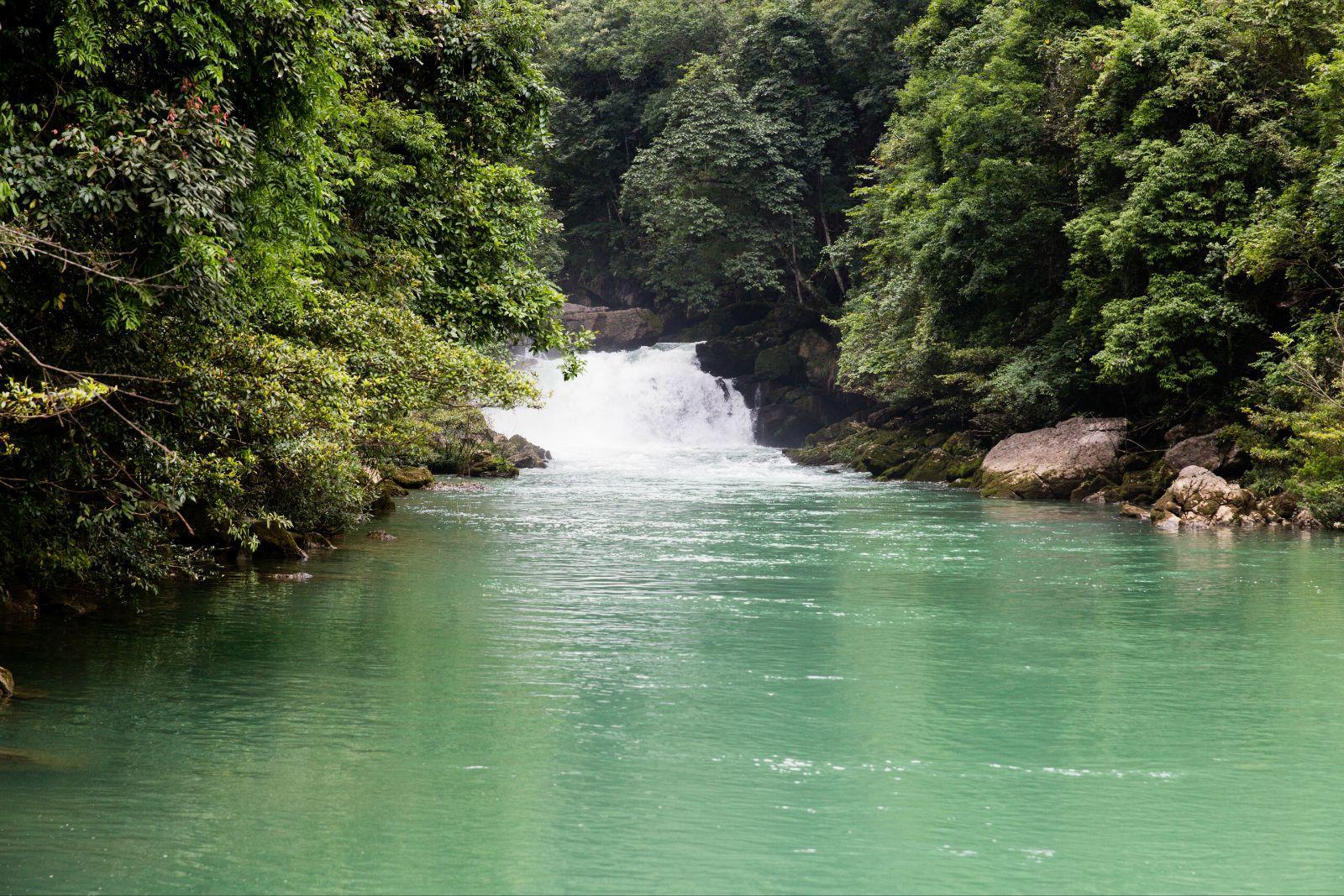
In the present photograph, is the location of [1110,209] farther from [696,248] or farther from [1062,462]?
[696,248]

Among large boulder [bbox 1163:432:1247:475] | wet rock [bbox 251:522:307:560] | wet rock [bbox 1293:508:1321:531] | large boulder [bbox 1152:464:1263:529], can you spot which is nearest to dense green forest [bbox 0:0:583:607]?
wet rock [bbox 251:522:307:560]

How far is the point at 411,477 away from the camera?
102 ft

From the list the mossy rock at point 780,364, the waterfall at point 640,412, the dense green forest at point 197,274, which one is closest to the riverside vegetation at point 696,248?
the dense green forest at point 197,274

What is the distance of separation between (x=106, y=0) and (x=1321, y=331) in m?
22.4

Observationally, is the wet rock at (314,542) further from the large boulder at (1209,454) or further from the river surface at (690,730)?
the large boulder at (1209,454)

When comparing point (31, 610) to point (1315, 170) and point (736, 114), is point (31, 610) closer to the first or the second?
point (1315, 170)

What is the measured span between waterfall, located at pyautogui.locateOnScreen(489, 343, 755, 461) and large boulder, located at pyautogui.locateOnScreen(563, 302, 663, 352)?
6.46 metres

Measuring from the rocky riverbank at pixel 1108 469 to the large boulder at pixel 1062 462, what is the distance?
0.02 meters

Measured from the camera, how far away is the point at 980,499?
29.7 m

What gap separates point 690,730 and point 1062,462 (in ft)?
75.3

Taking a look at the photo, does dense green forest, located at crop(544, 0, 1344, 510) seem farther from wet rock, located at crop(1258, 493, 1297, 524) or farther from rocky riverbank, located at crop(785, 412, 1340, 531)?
rocky riverbank, located at crop(785, 412, 1340, 531)

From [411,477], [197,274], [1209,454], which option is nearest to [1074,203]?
[1209,454]

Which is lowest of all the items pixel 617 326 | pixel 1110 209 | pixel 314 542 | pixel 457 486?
pixel 314 542

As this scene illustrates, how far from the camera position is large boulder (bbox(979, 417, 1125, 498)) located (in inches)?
1178
